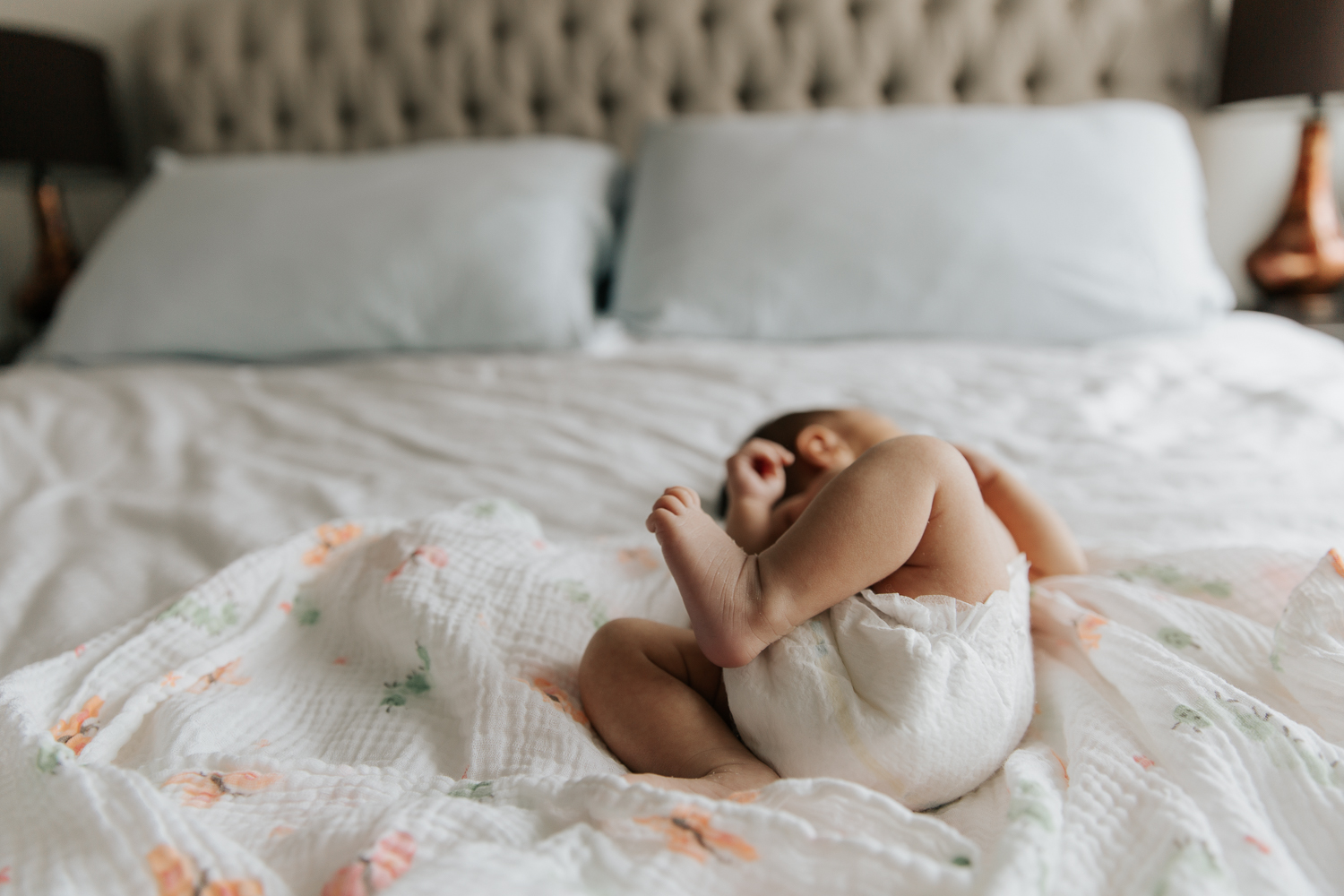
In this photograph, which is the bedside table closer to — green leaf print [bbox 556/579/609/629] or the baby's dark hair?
the baby's dark hair

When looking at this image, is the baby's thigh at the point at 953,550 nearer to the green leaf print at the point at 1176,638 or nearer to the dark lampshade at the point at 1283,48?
the green leaf print at the point at 1176,638

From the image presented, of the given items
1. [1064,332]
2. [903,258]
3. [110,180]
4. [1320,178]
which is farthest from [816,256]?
[110,180]

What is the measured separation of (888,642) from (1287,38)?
1.65 meters

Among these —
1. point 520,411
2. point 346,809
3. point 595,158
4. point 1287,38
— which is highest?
point 1287,38

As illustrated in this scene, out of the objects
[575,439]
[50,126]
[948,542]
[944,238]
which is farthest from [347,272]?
[948,542]

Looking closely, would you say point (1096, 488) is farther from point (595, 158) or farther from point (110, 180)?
point (110, 180)

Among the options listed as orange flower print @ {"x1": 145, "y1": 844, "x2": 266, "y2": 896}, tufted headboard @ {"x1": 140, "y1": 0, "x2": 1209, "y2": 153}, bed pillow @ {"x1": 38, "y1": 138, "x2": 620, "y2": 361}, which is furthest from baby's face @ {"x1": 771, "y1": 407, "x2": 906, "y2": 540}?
tufted headboard @ {"x1": 140, "y1": 0, "x2": 1209, "y2": 153}

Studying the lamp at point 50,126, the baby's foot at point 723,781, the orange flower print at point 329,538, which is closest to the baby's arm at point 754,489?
the baby's foot at point 723,781

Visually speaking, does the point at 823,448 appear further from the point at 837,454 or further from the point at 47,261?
the point at 47,261

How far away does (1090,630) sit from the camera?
1.98 feet

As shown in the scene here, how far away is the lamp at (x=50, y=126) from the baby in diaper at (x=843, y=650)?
196 cm

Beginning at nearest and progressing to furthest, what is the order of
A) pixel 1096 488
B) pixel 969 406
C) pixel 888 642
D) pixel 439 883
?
1. pixel 439 883
2. pixel 888 642
3. pixel 1096 488
4. pixel 969 406

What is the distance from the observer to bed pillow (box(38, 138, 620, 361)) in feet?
4.93

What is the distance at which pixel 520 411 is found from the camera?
1.21m
